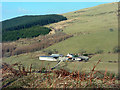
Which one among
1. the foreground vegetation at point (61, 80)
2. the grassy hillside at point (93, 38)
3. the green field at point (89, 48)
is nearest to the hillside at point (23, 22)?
the grassy hillside at point (93, 38)

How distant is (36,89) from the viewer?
121 inches

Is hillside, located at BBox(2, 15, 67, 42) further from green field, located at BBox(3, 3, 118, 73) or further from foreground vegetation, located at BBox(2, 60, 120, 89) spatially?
foreground vegetation, located at BBox(2, 60, 120, 89)

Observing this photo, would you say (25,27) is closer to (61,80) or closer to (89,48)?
(89,48)

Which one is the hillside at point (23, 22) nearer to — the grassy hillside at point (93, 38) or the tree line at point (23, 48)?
the grassy hillside at point (93, 38)

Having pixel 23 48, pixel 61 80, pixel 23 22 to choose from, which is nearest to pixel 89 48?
pixel 23 48

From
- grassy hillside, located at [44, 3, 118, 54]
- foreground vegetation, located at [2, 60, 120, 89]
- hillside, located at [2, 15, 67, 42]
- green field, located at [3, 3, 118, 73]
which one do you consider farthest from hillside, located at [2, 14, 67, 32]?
foreground vegetation, located at [2, 60, 120, 89]

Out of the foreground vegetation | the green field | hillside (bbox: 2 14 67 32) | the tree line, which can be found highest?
hillside (bbox: 2 14 67 32)

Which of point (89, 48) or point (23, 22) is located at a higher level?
point (23, 22)

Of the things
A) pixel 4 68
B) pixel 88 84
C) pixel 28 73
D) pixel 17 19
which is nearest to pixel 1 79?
pixel 4 68

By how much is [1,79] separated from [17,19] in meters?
52.1

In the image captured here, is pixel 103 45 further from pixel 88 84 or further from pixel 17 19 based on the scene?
pixel 17 19

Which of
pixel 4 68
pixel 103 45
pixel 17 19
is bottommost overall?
pixel 103 45

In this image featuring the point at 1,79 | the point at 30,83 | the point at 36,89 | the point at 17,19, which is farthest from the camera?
the point at 17,19

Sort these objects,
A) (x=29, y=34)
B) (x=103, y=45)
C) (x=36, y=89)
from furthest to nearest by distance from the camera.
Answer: (x=29, y=34), (x=103, y=45), (x=36, y=89)
